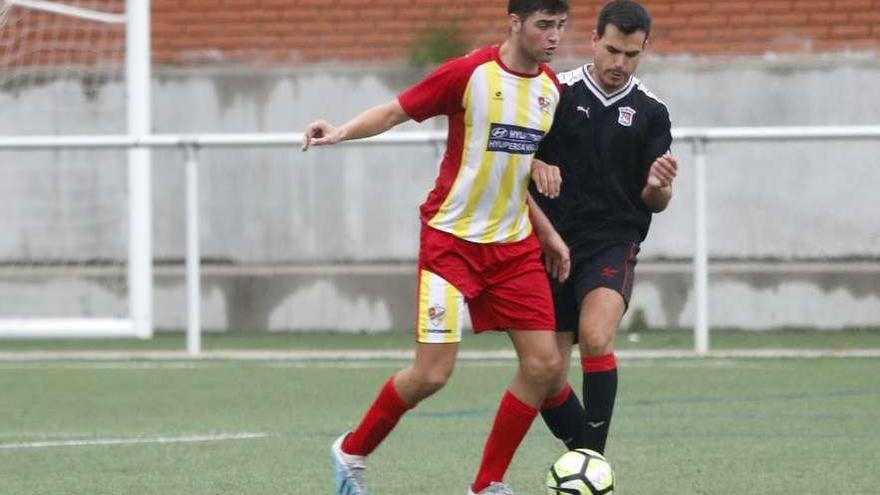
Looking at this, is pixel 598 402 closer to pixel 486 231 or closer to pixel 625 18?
pixel 486 231

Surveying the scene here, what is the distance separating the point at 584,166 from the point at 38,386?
495 cm

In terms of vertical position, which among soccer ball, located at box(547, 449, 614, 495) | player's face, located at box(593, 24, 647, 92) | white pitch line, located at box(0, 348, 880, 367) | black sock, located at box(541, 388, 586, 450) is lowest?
white pitch line, located at box(0, 348, 880, 367)

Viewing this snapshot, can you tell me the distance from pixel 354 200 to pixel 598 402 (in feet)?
26.8

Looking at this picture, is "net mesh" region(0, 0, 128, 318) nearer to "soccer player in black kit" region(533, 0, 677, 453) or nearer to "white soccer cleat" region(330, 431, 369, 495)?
"soccer player in black kit" region(533, 0, 677, 453)

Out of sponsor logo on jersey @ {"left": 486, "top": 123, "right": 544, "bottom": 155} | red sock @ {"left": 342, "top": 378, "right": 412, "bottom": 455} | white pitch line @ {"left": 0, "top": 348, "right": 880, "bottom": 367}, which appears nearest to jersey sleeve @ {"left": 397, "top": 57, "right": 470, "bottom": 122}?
sponsor logo on jersey @ {"left": 486, "top": 123, "right": 544, "bottom": 155}

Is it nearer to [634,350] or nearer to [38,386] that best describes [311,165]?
[634,350]

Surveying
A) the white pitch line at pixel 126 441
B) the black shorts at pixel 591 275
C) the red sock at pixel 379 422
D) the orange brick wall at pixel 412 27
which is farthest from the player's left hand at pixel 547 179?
the orange brick wall at pixel 412 27

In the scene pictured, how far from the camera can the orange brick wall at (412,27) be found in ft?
47.6

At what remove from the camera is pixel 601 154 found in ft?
22.7

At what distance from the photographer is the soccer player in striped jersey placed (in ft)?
21.2

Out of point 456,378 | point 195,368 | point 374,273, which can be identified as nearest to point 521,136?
point 456,378

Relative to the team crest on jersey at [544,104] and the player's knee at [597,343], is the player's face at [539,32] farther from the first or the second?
the player's knee at [597,343]

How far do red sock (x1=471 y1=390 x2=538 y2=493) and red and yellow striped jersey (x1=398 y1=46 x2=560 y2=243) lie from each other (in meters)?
0.59

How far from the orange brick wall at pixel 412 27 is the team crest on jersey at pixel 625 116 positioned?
7691 millimetres
